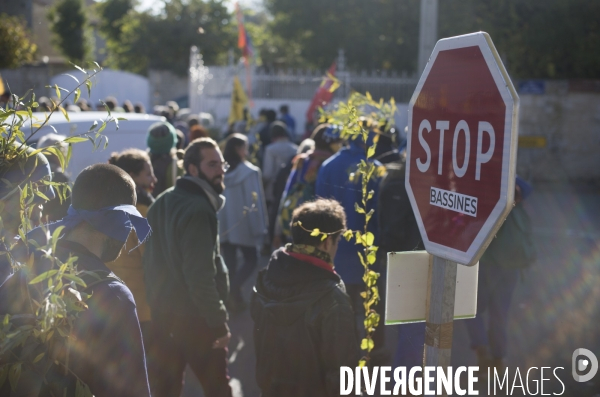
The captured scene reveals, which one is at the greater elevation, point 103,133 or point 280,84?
point 103,133

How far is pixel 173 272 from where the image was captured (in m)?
3.69

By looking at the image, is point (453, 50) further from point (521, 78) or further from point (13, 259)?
point (521, 78)

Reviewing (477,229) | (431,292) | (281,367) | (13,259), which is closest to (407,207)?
(281,367)

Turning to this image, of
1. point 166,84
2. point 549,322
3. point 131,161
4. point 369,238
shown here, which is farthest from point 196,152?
point 166,84

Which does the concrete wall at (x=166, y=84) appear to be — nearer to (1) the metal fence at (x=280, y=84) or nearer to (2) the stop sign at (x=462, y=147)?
(1) the metal fence at (x=280, y=84)

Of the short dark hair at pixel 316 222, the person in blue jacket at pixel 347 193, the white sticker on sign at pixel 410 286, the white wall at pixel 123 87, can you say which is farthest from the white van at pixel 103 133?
the white wall at pixel 123 87

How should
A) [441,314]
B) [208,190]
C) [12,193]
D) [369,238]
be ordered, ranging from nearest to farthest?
[12,193] → [441,314] → [369,238] → [208,190]

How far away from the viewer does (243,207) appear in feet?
20.2

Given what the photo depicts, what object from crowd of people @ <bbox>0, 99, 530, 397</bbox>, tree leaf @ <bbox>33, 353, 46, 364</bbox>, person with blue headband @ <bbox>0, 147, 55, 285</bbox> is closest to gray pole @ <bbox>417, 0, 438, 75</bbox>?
crowd of people @ <bbox>0, 99, 530, 397</bbox>

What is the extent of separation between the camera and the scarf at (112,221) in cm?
216

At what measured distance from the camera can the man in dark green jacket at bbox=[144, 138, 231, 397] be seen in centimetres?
359

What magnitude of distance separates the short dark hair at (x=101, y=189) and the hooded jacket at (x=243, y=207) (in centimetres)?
357

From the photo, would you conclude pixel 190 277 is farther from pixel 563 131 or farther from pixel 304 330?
pixel 563 131

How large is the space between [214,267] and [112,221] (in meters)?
1.50
